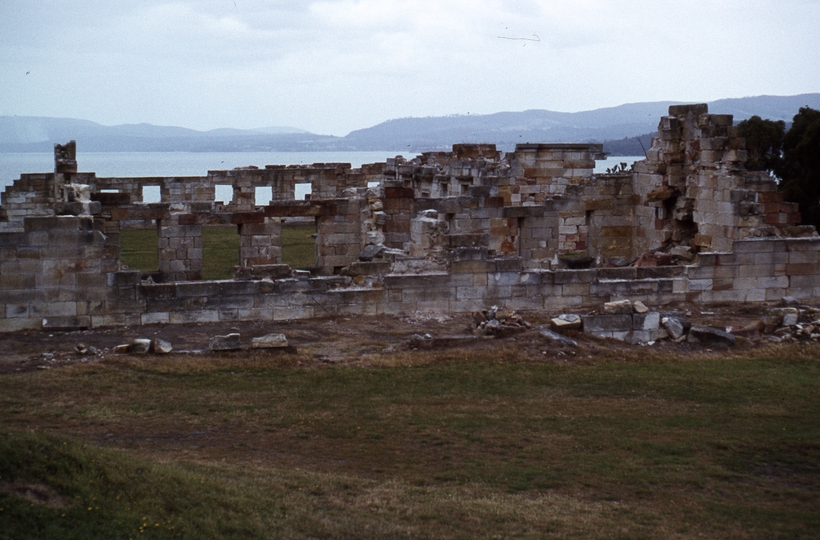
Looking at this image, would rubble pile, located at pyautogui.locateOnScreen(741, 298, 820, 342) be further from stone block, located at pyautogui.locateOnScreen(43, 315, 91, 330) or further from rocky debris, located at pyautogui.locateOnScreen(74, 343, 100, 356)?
stone block, located at pyautogui.locateOnScreen(43, 315, 91, 330)

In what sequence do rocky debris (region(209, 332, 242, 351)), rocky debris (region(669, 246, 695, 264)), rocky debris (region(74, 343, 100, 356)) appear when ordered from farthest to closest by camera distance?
rocky debris (region(669, 246, 695, 264)), rocky debris (region(209, 332, 242, 351)), rocky debris (region(74, 343, 100, 356))

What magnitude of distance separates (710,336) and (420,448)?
762cm

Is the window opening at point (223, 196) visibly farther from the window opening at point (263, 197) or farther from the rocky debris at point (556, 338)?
the rocky debris at point (556, 338)

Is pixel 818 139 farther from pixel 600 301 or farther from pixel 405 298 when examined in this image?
pixel 405 298

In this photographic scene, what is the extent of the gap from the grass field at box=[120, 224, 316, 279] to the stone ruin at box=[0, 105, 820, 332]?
1.47 m

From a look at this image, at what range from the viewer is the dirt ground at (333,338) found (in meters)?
16.7

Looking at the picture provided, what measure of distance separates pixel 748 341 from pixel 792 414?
423 cm

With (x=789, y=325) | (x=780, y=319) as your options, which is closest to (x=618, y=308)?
(x=780, y=319)

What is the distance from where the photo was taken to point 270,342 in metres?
16.9

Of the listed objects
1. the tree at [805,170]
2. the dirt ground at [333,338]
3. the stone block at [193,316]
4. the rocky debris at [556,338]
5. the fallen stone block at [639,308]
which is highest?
the tree at [805,170]

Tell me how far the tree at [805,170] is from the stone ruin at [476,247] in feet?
28.2

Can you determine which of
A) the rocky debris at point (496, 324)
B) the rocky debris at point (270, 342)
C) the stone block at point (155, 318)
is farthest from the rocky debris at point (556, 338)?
the stone block at point (155, 318)

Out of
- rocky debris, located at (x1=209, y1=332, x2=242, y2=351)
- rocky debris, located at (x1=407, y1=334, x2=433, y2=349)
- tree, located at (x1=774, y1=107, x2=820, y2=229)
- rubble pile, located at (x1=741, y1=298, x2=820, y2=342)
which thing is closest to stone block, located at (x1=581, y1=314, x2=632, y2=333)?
rubble pile, located at (x1=741, y1=298, x2=820, y2=342)

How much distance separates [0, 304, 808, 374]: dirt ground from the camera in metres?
16.7
